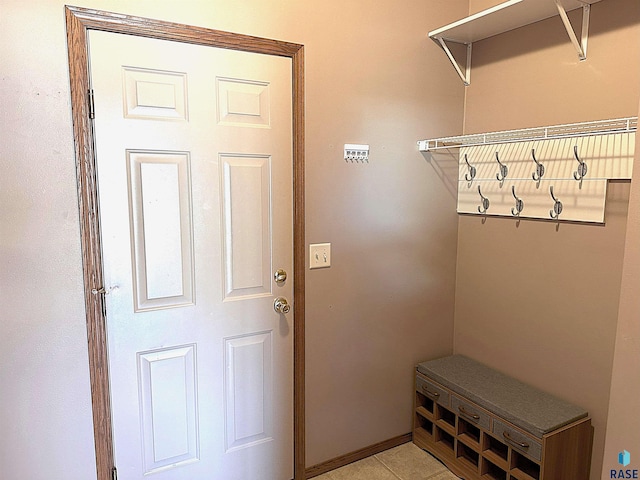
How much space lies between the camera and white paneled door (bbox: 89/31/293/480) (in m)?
1.61

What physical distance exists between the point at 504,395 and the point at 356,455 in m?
0.84

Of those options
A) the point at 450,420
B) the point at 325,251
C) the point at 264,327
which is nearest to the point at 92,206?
the point at 264,327

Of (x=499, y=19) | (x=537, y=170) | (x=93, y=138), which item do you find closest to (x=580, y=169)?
(x=537, y=170)

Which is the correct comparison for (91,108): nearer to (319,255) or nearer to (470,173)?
(319,255)

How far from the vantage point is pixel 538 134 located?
2031mm

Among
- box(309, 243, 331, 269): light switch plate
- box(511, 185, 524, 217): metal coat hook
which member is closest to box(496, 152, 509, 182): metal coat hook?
box(511, 185, 524, 217): metal coat hook

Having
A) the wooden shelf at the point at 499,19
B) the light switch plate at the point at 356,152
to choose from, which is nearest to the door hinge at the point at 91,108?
the light switch plate at the point at 356,152

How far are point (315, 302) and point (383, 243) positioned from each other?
1.55ft

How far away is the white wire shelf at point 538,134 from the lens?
5.47 feet

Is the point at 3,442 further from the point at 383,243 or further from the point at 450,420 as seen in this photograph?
the point at 450,420

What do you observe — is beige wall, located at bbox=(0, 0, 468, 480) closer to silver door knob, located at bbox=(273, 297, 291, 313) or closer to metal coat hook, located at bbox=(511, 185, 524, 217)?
silver door knob, located at bbox=(273, 297, 291, 313)

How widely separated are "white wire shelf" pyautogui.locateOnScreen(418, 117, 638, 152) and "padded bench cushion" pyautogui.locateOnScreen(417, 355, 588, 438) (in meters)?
1.17

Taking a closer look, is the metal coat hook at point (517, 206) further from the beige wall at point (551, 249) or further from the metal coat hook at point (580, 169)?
the metal coat hook at point (580, 169)

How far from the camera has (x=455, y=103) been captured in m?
2.36
